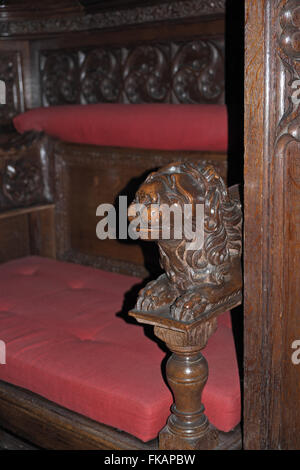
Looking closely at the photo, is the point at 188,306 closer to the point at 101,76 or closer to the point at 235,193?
the point at 235,193

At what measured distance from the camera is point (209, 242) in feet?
4.41

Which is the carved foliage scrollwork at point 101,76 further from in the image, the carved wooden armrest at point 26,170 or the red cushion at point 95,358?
the red cushion at point 95,358

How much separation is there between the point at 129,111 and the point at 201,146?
34 cm

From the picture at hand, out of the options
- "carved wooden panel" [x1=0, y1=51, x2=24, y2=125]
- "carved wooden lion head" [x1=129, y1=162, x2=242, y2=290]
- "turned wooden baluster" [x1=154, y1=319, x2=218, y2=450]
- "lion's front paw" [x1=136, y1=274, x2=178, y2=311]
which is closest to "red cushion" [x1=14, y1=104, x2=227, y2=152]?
"carved wooden panel" [x1=0, y1=51, x2=24, y2=125]

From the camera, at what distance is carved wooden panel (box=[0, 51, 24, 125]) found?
9.20ft

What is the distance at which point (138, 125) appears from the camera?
7.14 feet

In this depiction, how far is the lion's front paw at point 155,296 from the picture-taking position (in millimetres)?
1322

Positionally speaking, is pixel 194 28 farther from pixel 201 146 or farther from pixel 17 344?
pixel 17 344

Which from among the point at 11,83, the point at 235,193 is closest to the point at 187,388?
the point at 235,193

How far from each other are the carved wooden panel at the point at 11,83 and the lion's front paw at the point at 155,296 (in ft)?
5.77

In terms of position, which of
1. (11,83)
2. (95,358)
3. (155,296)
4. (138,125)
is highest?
(11,83)

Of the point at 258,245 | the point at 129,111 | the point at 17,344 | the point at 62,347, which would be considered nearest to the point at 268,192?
the point at 258,245

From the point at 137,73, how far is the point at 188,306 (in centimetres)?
152

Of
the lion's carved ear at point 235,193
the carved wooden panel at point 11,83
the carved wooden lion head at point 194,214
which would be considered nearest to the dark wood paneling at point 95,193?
the carved wooden panel at point 11,83
